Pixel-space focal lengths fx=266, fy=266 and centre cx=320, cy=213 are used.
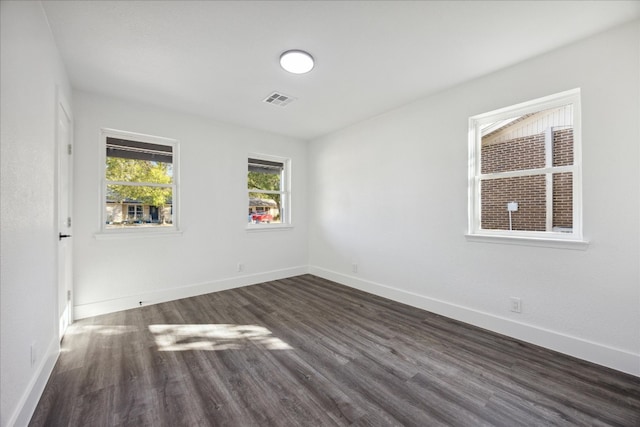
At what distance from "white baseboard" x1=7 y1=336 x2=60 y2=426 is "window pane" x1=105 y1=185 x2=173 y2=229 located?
156 cm

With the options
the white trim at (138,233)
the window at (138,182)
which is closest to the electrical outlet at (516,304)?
the white trim at (138,233)

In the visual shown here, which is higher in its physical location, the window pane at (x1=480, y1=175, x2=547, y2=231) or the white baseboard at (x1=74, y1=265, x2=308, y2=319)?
the window pane at (x1=480, y1=175, x2=547, y2=231)

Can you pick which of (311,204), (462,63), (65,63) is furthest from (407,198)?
(65,63)

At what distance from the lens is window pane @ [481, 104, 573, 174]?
2420mm

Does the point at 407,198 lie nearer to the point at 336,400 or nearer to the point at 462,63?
the point at 462,63

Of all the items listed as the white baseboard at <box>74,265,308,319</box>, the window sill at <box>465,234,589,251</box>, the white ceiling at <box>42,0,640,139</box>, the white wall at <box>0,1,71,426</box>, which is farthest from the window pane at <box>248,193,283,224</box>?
the window sill at <box>465,234,589,251</box>

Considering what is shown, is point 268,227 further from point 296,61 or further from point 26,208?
point 26,208

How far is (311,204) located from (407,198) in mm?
2104

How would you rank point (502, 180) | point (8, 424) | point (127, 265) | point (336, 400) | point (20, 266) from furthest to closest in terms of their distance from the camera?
1. point (127, 265)
2. point (502, 180)
3. point (336, 400)
4. point (20, 266)
5. point (8, 424)

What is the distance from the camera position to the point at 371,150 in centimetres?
399

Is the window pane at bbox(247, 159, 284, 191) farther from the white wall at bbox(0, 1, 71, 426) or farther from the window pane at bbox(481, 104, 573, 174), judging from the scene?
the window pane at bbox(481, 104, 573, 174)

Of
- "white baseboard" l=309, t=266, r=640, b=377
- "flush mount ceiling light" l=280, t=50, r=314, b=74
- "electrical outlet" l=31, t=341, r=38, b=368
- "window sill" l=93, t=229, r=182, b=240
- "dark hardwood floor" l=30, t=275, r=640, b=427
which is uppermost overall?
"flush mount ceiling light" l=280, t=50, r=314, b=74

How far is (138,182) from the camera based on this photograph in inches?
137

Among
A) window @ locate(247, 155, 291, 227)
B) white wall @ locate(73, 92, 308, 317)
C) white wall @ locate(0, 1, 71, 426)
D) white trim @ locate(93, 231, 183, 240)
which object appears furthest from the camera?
window @ locate(247, 155, 291, 227)
